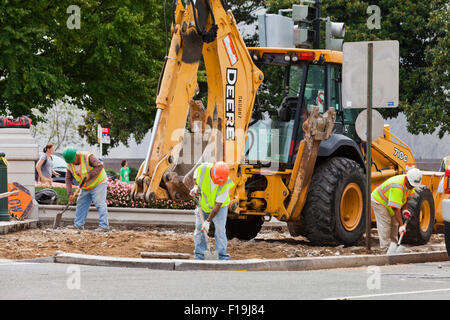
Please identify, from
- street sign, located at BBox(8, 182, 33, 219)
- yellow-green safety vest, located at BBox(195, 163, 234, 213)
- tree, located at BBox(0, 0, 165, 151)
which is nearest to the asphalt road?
yellow-green safety vest, located at BBox(195, 163, 234, 213)

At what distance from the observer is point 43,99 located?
29344 mm

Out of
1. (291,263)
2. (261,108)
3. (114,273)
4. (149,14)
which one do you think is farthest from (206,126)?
(149,14)

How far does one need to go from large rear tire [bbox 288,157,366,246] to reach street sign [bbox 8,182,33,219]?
5.90m

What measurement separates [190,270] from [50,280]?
6.83ft

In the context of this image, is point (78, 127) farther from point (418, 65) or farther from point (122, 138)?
point (418, 65)

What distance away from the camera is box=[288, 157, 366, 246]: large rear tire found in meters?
14.6

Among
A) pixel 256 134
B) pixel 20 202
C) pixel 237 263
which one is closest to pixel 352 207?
pixel 256 134

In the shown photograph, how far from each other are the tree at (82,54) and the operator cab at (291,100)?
13.6 meters

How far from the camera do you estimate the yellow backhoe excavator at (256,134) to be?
14008 millimetres

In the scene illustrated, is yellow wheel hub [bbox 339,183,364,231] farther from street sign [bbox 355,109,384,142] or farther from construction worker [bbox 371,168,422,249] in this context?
street sign [bbox 355,109,384,142]

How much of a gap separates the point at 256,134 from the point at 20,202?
225 inches

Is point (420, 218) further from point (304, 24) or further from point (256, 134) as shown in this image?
point (304, 24)

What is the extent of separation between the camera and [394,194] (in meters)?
14.2

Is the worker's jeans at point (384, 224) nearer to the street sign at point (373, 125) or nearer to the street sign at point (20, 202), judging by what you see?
the street sign at point (373, 125)
